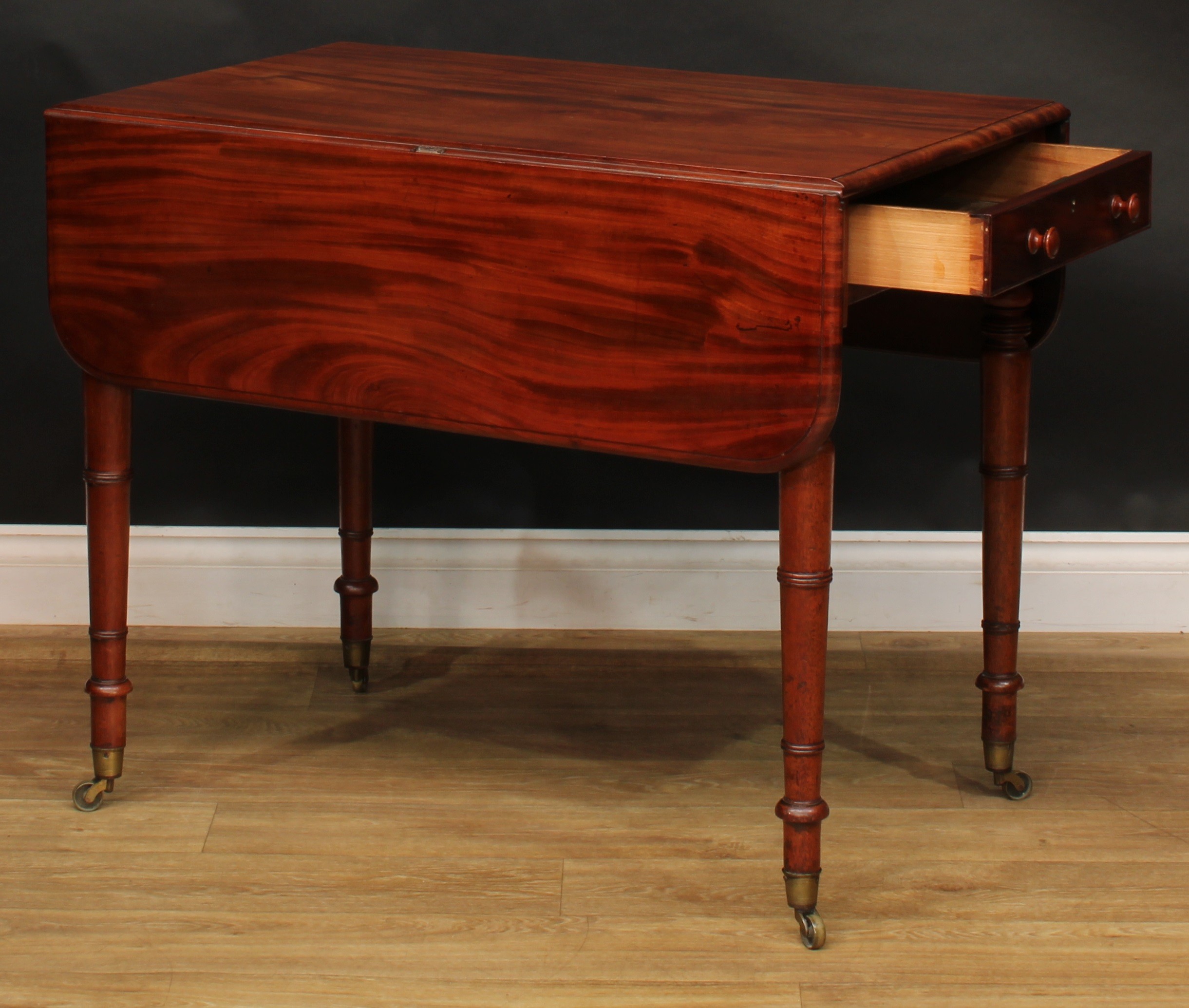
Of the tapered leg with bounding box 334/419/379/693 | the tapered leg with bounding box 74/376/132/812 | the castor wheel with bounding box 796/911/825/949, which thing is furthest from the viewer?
the tapered leg with bounding box 334/419/379/693

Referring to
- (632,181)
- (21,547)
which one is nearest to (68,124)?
(632,181)

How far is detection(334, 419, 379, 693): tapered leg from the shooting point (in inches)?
94.5

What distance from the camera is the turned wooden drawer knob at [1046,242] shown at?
5.38 ft

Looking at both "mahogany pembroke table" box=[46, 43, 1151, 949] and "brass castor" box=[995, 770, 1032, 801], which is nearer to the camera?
"mahogany pembroke table" box=[46, 43, 1151, 949]

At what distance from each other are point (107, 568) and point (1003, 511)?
3.51 ft

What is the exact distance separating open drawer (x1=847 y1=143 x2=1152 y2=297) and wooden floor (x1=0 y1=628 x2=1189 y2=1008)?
0.70 meters

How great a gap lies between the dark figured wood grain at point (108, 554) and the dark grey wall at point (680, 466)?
2.02ft

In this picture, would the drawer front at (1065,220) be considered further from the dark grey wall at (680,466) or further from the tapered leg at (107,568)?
the tapered leg at (107,568)

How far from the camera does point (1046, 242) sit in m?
1.66

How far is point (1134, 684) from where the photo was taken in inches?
98.3

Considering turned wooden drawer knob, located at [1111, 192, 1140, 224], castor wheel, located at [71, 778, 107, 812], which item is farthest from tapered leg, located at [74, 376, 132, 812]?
turned wooden drawer knob, located at [1111, 192, 1140, 224]

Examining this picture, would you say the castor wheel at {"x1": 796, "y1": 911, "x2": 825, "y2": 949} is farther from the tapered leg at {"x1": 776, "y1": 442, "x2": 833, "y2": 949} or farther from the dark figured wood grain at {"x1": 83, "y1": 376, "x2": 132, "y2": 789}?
the dark figured wood grain at {"x1": 83, "y1": 376, "x2": 132, "y2": 789}

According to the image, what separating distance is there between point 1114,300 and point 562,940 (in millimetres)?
1336

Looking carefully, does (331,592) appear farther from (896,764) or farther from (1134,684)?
(1134,684)
